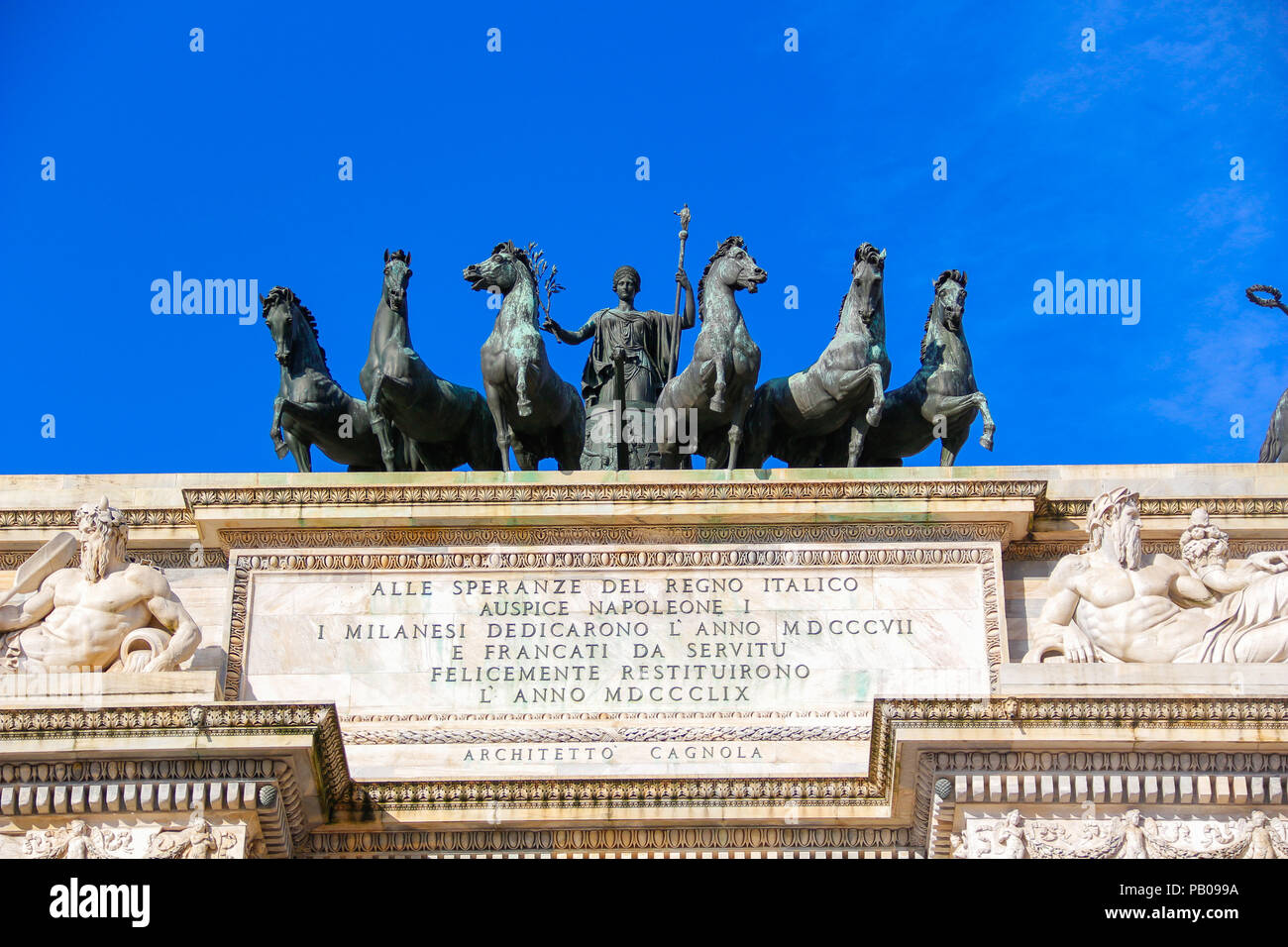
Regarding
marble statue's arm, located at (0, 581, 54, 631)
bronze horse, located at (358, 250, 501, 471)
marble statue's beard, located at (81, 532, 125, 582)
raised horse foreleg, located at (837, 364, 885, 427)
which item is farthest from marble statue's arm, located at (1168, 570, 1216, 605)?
marble statue's arm, located at (0, 581, 54, 631)

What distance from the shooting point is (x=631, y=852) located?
22828 mm

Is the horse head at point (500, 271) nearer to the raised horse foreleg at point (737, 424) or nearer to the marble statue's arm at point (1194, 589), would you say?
the raised horse foreleg at point (737, 424)

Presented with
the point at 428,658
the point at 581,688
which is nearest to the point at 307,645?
the point at 428,658

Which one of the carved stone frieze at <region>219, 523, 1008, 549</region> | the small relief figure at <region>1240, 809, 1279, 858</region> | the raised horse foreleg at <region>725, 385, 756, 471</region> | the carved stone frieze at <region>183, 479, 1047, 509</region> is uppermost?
the raised horse foreleg at <region>725, 385, 756, 471</region>

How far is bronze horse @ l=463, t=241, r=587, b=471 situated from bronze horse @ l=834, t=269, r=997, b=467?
121 inches

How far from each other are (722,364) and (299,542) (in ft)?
16.2

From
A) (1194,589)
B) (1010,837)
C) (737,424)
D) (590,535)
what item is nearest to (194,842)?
(590,535)

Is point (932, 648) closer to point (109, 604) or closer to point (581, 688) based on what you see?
point (581, 688)

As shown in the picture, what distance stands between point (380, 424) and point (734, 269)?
4.27 metres

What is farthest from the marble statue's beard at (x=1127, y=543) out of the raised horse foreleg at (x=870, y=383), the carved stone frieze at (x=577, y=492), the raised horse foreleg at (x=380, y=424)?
the raised horse foreleg at (x=380, y=424)

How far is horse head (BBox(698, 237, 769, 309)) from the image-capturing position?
27.2m

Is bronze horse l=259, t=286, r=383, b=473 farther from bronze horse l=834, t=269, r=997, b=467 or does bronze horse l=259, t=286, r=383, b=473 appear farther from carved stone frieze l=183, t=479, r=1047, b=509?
bronze horse l=834, t=269, r=997, b=467

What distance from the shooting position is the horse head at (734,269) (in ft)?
89.4

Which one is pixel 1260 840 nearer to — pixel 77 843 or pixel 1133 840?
pixel 1133 840
